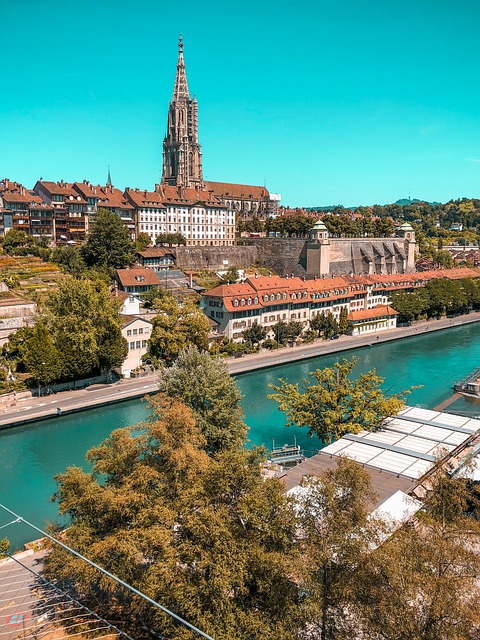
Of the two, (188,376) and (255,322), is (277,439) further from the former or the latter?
(255,322)

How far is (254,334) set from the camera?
43500mm

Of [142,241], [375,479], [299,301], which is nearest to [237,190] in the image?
[142,241]

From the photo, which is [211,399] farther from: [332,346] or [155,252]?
[155,252]

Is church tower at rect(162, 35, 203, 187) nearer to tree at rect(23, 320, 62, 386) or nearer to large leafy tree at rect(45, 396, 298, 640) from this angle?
tree at rect(23, 320, 62, 386)

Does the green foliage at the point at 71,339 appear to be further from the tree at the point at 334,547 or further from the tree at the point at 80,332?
the tree at the point at 334,547

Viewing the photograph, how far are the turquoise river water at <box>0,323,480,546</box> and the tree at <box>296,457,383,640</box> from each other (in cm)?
1203

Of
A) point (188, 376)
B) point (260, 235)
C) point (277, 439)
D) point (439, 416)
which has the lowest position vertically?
point (277, 439)

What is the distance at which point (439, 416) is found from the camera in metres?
23.8

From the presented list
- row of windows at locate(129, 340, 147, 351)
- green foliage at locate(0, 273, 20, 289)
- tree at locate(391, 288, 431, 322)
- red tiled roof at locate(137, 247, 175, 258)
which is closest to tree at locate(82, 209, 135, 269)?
red tiled roof at locate(137, 247, 175, 258)

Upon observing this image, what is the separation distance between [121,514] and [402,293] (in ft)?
172

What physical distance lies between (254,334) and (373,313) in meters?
17.0

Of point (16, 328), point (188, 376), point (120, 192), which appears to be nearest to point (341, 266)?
point (120, 192)

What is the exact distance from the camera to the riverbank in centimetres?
2845

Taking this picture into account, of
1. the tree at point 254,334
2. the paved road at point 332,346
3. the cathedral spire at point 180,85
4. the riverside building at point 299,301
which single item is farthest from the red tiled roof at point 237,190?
the tree at point 254,334
